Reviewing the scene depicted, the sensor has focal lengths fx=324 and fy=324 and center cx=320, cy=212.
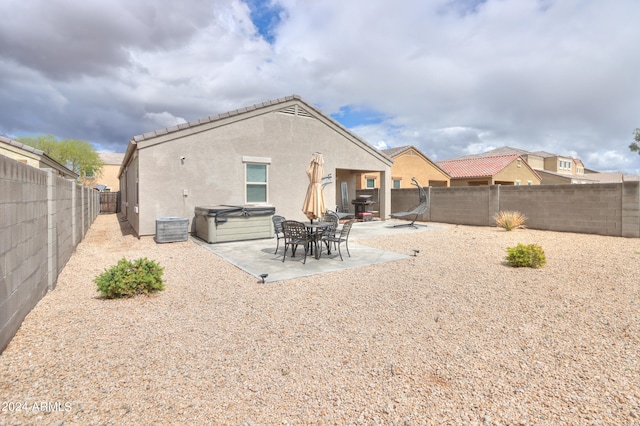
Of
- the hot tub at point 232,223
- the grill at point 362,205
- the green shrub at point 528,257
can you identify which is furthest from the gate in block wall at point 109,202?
the green shrub at point 528,257

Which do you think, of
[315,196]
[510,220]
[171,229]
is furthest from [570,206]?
[171,229]

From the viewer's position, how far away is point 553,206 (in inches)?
490

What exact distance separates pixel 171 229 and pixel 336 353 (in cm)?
807

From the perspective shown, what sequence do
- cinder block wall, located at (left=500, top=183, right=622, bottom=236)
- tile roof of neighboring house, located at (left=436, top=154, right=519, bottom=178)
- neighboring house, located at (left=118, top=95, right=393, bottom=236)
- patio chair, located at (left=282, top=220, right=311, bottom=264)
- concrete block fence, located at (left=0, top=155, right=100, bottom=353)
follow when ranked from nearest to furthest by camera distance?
concrete block fence, located at (left=0, top=155, right=100, bottom=353)
patio chair, located at (left=282, top=220, right=311, bottom=264)
neighboring house, located at (left=118, top=95, right=393, bottom=236)
cinder block wall, located at (left=500, top=183, right=622, bottom=236)
tile roof of neighboring house, located at (left=436, top=154, right=519, bottom=178)

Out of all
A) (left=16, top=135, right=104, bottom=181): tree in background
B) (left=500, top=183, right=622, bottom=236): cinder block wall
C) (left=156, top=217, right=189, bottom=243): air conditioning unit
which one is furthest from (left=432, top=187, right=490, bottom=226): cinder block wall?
(left=16, top=135, right=104, bottom=181): tree in background

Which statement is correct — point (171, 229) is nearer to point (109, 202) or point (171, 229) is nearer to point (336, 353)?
point (336, 353)

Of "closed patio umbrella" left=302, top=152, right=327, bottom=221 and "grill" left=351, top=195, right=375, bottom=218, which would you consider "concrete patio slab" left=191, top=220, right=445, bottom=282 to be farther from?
"grill" left=351, top=195, right=375, bottom=218

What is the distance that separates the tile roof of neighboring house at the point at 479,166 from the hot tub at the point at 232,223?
21.5 m

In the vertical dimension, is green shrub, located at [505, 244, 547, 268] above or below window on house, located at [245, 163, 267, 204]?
below

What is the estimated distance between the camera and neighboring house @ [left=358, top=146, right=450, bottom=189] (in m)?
24.1

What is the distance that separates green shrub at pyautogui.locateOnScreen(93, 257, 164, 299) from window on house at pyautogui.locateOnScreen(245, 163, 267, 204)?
7.16 m

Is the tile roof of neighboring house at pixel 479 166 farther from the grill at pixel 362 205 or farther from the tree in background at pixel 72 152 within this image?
the tree in background at pixel 72 152

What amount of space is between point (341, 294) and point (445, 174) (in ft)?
82.3

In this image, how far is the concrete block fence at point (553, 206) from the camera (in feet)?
35.0
